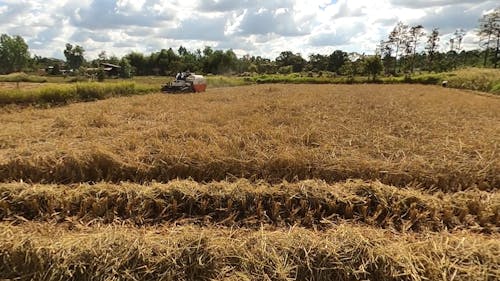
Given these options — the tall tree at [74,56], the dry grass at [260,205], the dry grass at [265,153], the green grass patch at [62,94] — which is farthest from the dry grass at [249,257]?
the tall tree at [74,56]

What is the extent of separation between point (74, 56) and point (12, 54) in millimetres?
10813

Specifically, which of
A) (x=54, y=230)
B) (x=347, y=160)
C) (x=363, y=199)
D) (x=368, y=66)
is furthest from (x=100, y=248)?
(x=368, y=66)

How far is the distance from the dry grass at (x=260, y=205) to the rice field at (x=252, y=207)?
16 mm

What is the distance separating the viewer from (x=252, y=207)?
13.6 feet

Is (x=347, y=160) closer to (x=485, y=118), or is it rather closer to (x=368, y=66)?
(x=485, y=118)

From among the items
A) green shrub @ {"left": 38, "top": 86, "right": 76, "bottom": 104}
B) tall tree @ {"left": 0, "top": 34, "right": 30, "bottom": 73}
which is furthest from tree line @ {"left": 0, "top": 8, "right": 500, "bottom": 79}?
green shrub @ {"left": 38, "top": 86, "right": 76, "bottom": 104}

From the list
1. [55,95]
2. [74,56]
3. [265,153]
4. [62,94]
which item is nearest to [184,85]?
[62,94]

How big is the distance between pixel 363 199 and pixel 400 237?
66cm

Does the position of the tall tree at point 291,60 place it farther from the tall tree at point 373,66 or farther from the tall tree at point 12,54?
the tall tree at point 12,54

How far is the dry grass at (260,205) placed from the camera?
396 cm

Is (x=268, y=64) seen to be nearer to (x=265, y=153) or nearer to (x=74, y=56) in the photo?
(x=74, y=56)

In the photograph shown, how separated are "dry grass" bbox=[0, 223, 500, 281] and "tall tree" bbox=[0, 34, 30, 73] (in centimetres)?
6401

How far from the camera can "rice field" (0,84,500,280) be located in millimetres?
3174

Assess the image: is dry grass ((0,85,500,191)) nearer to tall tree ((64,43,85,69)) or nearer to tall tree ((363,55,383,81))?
tall tree ((363,55,383,81))
